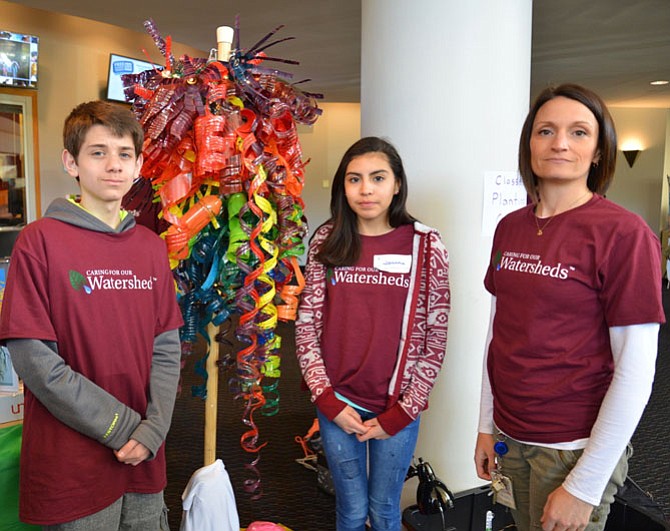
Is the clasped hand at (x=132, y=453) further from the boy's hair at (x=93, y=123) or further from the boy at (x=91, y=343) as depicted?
the boy's hair at (x=93, y=123)

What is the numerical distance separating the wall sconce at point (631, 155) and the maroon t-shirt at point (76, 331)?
1049cm

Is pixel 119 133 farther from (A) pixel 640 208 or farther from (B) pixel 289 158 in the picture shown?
(A) pixel 640 208

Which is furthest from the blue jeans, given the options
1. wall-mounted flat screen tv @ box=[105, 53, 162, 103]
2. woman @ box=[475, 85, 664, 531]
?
wall-mounted flat screen tv @ box=[105, 53, 162, 103]

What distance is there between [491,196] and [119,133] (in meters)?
1.37

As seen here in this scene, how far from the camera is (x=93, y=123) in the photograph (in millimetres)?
1403

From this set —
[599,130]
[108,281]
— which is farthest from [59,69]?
[599,130]

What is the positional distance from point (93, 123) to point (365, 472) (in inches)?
47.2

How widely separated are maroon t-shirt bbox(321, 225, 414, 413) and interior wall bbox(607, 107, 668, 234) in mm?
9624

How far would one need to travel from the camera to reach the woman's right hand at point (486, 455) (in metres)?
1.42

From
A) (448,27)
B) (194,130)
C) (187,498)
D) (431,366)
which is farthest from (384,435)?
(448,27)

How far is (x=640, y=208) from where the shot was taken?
1030cm

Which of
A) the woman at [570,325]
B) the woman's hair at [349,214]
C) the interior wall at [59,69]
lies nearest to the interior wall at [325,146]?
the interior wall at [59,69]

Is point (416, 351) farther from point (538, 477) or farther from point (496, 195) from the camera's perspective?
point (496, 195)

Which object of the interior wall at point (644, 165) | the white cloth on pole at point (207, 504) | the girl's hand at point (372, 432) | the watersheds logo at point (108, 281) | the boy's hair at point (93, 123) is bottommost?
the white cloth on pole at point (207, 504)
